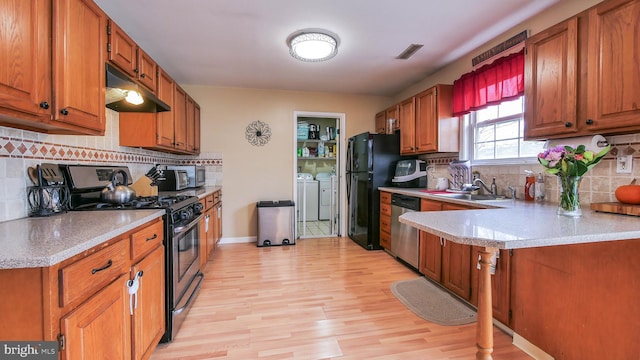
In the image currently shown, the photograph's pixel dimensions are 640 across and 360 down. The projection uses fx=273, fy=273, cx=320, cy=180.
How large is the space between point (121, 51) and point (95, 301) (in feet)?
5.41

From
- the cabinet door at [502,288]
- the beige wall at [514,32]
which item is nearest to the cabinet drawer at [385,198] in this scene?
the beige wall at [514,32]

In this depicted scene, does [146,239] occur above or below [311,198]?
above

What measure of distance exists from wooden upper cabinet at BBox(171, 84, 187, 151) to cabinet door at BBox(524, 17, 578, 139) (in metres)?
3.22

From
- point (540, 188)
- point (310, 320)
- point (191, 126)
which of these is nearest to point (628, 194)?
point (540, 188)

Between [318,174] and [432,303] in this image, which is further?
[318,174]

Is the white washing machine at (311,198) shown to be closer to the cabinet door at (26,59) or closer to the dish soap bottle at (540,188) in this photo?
the dish soap bottle at (540,188)

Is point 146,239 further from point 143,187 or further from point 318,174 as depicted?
point 318,174

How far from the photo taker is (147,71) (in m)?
2.33

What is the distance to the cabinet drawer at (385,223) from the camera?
3579mm

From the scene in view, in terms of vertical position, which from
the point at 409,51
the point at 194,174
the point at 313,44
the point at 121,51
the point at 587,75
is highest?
the point at 409,51

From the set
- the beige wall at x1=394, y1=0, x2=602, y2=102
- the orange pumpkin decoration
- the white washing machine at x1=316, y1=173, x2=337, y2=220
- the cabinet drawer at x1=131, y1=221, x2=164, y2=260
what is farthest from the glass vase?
the white washing machine at x1=316, y1=173, x2=337, y2=220

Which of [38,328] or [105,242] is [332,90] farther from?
[38,328]

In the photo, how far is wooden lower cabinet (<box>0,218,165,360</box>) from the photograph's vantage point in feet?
2.73

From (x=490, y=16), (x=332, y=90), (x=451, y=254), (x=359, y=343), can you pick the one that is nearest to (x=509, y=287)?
(x=451, y=254)
